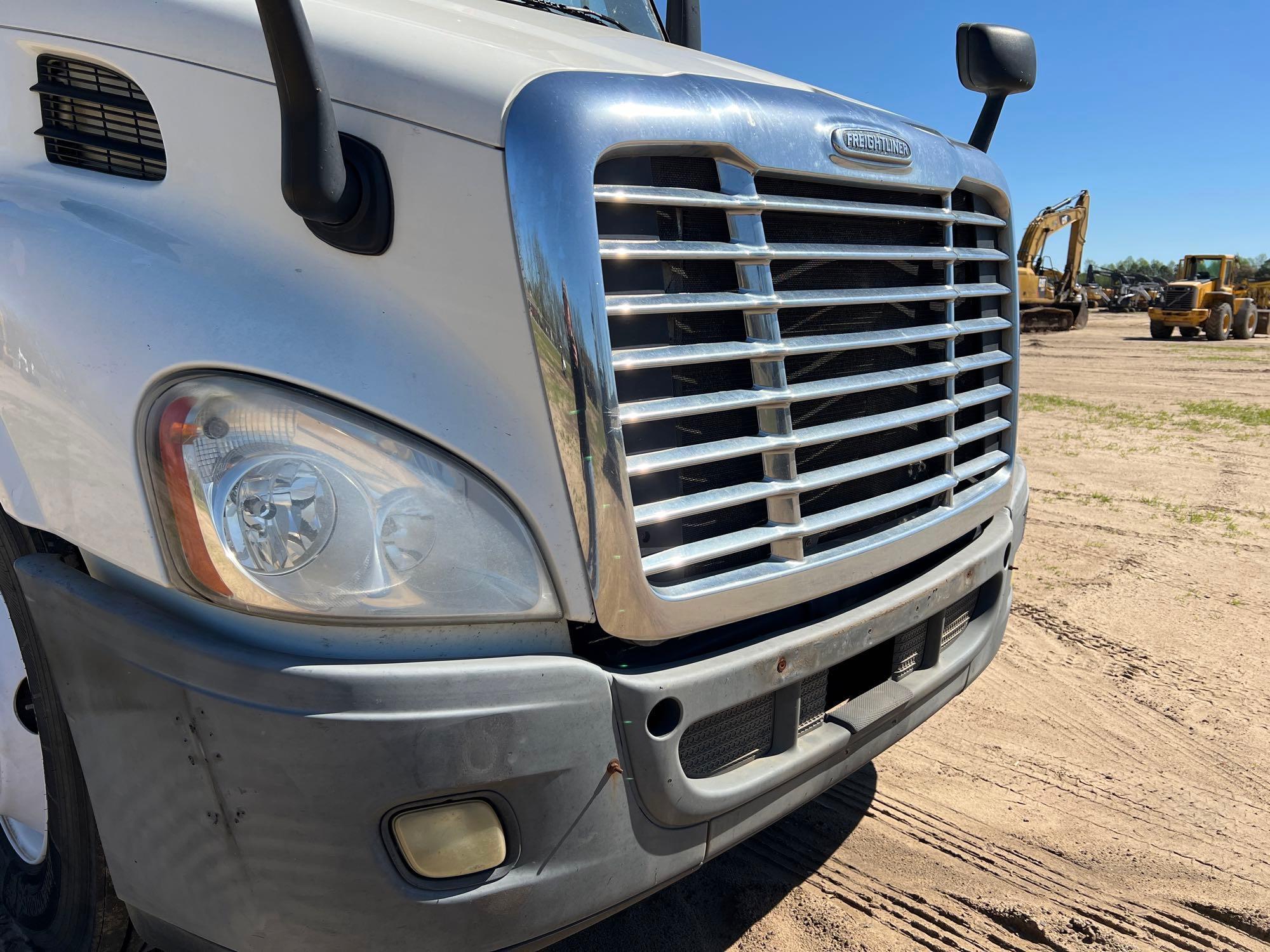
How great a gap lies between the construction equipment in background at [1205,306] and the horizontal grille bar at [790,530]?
2948cm

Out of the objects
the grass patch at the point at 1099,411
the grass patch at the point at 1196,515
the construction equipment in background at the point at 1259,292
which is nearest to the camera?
the grass patch at the point at 1196,515

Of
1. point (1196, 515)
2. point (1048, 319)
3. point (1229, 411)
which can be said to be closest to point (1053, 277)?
point (1048, 319)

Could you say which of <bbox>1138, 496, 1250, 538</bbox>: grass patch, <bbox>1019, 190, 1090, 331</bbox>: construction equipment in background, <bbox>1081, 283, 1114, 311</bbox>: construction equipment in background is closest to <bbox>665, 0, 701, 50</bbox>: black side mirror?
<bbox>1138, 496, 1250, 538</bbox>: grass patch

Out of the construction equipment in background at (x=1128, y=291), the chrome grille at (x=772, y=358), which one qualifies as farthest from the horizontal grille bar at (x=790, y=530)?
the construction equipment in background at (x=1128, y=291)

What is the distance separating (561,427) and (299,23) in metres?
0.70

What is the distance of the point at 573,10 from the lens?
2902 mm

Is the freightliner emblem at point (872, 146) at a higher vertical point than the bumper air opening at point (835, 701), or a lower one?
higher

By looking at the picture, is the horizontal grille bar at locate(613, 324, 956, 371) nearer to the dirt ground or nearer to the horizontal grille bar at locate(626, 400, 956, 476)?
the horizontal grille bar at locate(626, 400, 956, 476)

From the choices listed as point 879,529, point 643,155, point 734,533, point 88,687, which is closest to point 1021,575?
point 879,529

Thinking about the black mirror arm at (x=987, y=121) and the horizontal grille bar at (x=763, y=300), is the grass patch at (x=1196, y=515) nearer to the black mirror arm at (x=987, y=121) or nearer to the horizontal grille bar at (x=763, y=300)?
the black mirror arm at (x=987, y=121)

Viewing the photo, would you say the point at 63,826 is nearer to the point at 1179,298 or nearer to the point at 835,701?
the point at 835,701

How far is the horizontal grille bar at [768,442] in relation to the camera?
5.35 feet

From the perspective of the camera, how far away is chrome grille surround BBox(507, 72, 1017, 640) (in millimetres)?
1495

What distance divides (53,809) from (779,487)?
1647 mm
